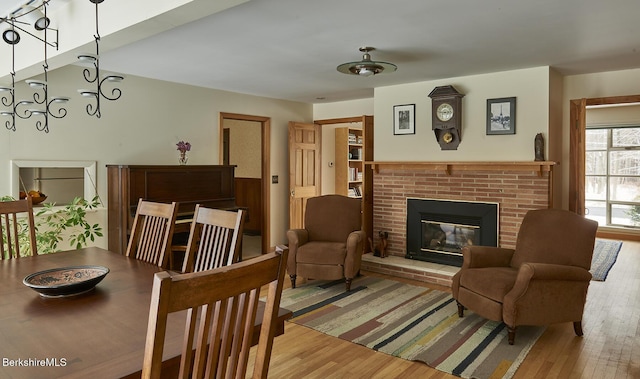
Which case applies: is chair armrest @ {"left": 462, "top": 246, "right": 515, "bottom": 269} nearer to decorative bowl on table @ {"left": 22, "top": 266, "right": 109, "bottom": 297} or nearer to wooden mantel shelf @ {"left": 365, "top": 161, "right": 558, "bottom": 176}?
wooden mantel shelf @ {"left": 365, "top": 161, "right": 558, "bottom": 176}

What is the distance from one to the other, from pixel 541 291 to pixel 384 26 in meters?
2.22

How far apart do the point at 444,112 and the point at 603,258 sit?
11.0ft

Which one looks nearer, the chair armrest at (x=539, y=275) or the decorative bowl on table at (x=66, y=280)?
the decorative bowl on table at (x=66, y=280)

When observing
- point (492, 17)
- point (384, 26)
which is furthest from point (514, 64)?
point (384, 26)

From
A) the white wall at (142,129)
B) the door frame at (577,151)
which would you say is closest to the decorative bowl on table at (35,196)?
the white wall at (142,129)

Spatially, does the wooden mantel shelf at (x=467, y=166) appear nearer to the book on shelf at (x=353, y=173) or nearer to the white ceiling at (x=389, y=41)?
the white ceiling at (x=389, y=41)

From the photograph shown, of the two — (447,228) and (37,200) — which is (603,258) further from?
(37,200)

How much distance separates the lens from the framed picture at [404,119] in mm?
5273

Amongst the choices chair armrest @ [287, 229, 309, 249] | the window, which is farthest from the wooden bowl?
the window

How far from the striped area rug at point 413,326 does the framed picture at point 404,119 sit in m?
1.87

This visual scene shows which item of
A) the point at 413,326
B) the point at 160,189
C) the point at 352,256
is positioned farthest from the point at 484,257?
the point at 160,189

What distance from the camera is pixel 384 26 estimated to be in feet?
10.1

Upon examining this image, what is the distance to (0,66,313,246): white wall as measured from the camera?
4.10m

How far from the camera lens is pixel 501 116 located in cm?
464
